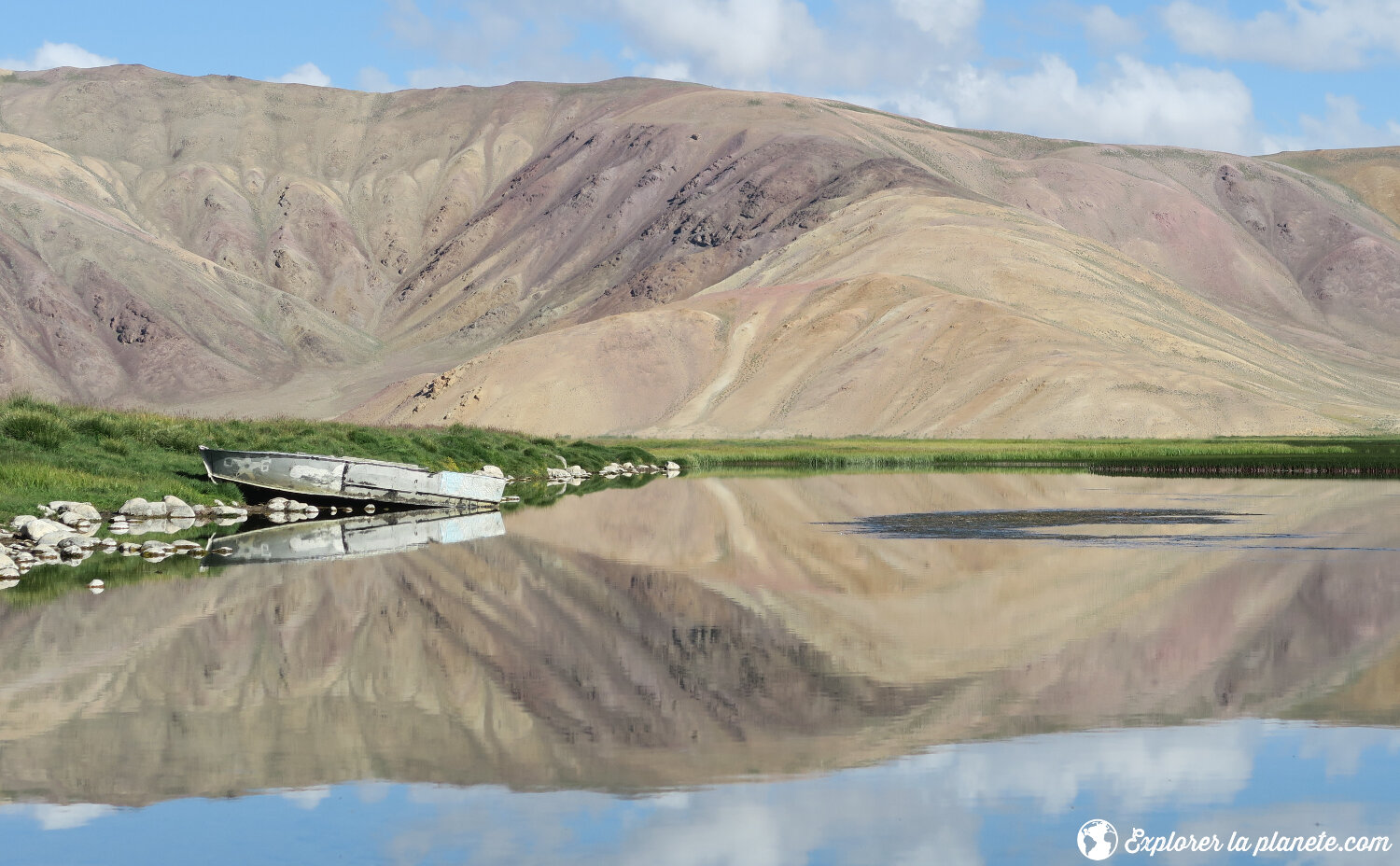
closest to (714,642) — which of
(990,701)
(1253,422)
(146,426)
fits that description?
(990,701)

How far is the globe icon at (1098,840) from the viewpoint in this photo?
9484mm

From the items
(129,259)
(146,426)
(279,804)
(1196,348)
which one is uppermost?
(129,259)

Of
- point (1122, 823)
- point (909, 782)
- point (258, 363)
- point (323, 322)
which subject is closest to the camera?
point (1122, 823)

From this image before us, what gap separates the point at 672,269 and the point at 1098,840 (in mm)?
134435

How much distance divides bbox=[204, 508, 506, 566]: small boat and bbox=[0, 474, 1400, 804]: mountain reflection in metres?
1.32

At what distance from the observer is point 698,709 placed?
1342 cm

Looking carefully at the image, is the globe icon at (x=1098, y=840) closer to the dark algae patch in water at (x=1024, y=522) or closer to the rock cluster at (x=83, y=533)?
the rock cluster at (x=83, y=533)

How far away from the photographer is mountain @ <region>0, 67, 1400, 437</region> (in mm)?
102938

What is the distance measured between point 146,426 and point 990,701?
33.9 metres

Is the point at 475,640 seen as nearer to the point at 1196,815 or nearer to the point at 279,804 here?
the point at 279,804

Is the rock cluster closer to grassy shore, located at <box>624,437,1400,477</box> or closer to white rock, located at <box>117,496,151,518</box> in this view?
white rock, located at <box>117,496,151,518</box>

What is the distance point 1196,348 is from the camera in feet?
344

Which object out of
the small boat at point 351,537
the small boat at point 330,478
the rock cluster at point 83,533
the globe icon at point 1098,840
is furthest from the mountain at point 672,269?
the globe icon at point 1098,840

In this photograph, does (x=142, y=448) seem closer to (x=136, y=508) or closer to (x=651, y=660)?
(x=136, y=508)
